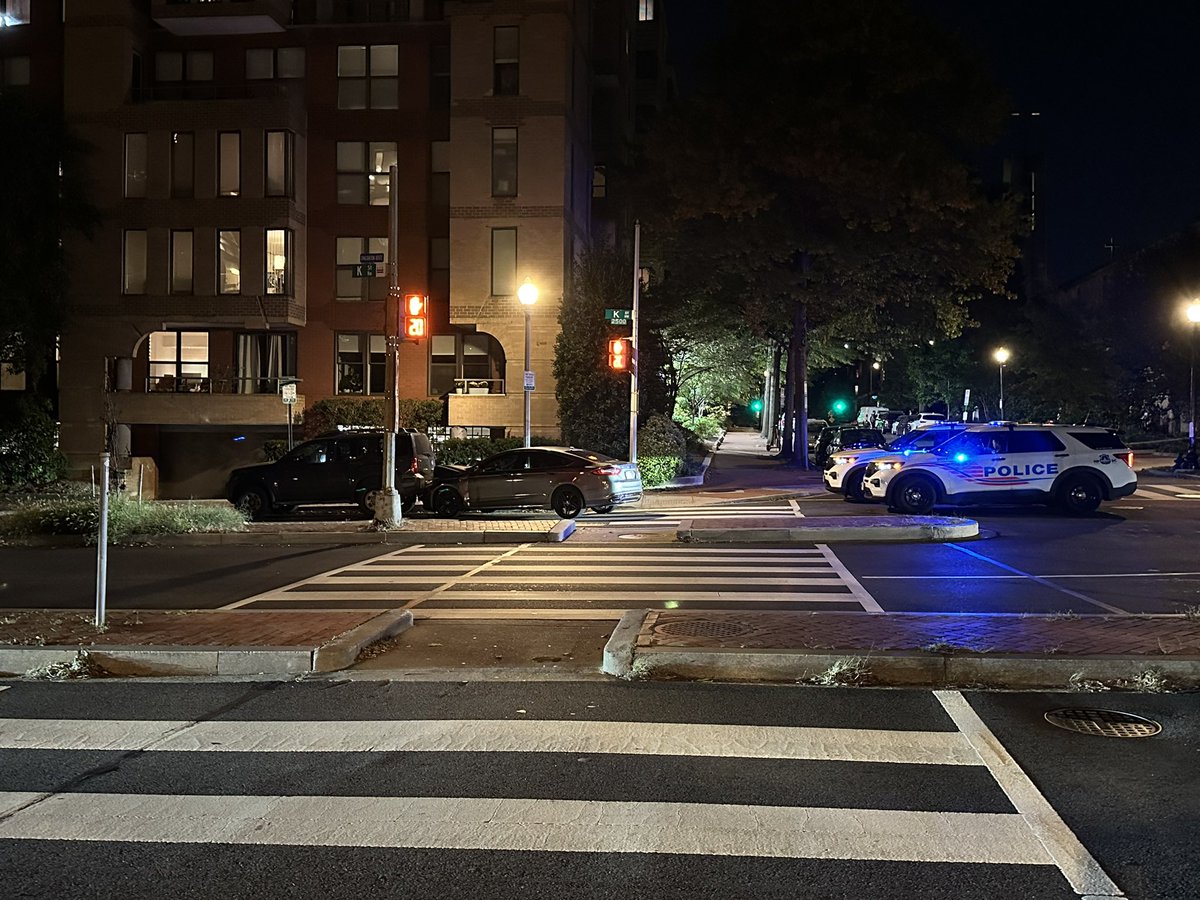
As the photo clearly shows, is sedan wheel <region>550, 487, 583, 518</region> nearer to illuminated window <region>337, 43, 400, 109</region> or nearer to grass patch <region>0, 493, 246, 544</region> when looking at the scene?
grass patch <region>0, 493, 246, 544</region>

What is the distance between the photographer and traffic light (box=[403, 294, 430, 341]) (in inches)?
795

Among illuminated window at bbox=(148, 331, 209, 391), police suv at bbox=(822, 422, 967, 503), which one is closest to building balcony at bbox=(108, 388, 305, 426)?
illuminated window at bbox=(148, 331, 209, 391)

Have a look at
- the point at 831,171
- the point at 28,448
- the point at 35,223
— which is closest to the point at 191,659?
the point at 831,171

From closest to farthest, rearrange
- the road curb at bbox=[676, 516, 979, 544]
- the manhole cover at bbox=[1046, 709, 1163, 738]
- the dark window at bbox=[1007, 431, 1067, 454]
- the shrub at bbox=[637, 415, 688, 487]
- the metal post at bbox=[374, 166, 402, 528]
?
the manhole cover at bbox=[1046, 709, 1163, 738] < the road curb at bbox=[676, 516, 979, 544] < the metal post at bbox=[374, 166, 402, 528] < the dark window at bbox=[1007, 431, 1067, 454] < the shrub at bbox=[637, 415, 688, 487]

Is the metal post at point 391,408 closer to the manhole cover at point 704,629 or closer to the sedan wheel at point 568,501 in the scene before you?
the sedan wheel at point 568,501

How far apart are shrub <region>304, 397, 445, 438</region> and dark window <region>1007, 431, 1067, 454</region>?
2034cm

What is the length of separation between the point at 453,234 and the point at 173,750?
3064cm

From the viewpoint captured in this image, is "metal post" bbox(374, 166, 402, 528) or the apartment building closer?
"metal post" bbox(374, 166, 402, 528)

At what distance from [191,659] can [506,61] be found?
30.8m

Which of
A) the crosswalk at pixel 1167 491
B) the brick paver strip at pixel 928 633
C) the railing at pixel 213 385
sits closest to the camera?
the brick paver strip at pixel 928 633

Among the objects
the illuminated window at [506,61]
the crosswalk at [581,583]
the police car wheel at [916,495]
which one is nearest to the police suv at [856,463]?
the police car wheel at [916,495]

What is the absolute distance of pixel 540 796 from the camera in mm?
5492

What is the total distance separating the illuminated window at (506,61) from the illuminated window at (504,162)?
1317 mm

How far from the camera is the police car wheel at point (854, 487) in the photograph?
81.8ft
